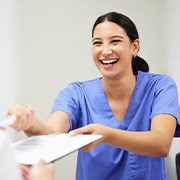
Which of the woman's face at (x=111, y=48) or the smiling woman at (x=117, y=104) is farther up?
the woman's face at (x=111, y=48)

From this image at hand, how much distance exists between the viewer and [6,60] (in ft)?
4.98

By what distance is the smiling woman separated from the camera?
41.1 inches

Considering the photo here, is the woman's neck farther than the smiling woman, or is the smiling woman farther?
the woman's neck

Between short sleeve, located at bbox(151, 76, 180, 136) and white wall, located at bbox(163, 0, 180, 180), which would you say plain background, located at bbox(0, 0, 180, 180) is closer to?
white wall, located at bbox(163, 0, 180, 180)

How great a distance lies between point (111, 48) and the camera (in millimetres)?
1083

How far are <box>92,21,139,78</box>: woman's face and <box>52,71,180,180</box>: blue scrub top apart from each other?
0.32 ft

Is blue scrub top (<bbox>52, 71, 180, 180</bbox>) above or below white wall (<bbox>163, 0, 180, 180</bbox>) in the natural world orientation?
below

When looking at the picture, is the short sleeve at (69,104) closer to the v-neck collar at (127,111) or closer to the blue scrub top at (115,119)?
the blue scrub top at (115,119)

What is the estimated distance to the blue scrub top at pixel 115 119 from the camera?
1.05 meters

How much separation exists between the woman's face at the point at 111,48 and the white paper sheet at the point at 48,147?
17.3 inches

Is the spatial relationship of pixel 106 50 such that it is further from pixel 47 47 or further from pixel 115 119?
pixel 47 47

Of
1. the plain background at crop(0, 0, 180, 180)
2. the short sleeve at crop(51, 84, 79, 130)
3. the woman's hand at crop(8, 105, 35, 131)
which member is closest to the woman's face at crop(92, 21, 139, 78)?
the short sleeve at crop(51, 84, 79, 130)

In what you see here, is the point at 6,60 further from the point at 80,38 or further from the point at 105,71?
the point at 105,71

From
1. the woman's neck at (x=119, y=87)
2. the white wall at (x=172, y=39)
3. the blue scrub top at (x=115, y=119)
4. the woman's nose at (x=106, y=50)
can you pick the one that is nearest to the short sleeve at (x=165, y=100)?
the blue scrub top at (x=115, y=119)
